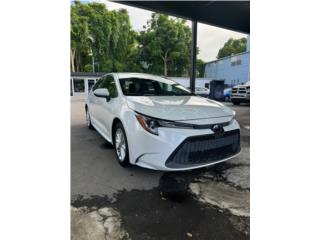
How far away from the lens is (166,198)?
6.96ft

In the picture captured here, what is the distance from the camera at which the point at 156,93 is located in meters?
3.40

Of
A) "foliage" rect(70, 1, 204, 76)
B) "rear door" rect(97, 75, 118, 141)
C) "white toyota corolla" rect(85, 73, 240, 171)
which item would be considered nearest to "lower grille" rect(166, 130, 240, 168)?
"white toyota corolla" rect(85, 73, 240, 171)

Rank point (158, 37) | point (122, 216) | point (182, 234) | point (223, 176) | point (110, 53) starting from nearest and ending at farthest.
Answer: point (182, 234) → point (122, 216) → point (223, 176) → point (110, 53) → point (158, 37)

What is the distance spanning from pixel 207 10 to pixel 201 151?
6694 millimetres

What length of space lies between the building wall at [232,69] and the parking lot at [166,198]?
21176mm

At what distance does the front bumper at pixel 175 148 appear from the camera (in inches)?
85.4

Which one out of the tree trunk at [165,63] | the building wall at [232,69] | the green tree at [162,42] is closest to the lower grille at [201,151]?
the building wall at [232,69]

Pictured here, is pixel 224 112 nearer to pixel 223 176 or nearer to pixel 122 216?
pixel 223 176

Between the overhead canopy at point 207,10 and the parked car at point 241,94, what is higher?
the overhead canopy at point 207,10

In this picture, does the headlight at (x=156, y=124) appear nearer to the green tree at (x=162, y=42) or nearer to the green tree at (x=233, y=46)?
the green tree at (x=162, y=42)

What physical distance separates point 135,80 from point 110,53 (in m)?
23.3

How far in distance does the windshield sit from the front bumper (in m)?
0.97

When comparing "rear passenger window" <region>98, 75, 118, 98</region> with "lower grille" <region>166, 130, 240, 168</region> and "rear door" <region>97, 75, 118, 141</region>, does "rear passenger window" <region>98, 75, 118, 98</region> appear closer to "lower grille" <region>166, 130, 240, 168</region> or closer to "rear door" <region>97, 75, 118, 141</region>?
"rear door" <region>97, 75, 118, 141</region>
